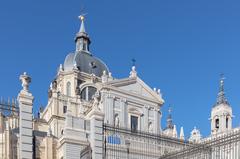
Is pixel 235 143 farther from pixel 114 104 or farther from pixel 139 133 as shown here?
pixel 114 104

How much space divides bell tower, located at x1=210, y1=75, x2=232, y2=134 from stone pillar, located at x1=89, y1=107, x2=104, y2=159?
38.3 meters

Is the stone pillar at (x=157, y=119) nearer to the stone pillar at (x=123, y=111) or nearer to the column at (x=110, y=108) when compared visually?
the stone pillar at (x=123, y=111)

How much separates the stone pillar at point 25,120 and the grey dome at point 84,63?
109 feet

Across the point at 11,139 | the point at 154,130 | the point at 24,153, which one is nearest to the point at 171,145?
the point at 24,153

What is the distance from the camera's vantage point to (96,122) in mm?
20906

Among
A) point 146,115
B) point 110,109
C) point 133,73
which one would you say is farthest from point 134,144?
point 133,73

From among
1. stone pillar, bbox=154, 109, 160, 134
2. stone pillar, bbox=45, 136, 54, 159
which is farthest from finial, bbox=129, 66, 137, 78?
stone pillar, bbox=45, 136, 54, 159

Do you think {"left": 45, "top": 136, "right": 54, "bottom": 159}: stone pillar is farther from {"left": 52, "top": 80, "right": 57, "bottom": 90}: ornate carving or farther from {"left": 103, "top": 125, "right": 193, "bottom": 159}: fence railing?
{"left": 52, "top": 80, "right": 57, "bottom": 90}: ornate carving

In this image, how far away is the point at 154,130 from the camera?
40344 mm

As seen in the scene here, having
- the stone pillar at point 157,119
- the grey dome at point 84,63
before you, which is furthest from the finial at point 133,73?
the grey dome at point 84,63

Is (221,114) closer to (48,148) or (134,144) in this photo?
(48,148)

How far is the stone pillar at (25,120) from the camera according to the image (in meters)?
19.3

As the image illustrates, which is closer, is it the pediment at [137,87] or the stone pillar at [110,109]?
the stone pillar at [110,109]

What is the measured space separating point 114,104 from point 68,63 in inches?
677
